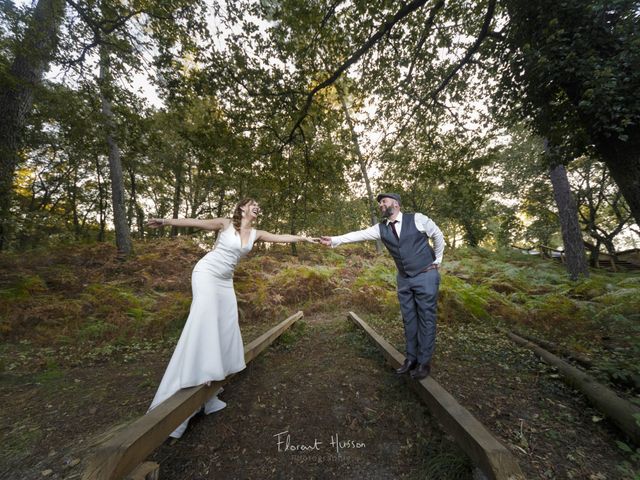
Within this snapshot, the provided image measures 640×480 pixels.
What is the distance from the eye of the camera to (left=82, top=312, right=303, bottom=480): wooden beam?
4.91ft

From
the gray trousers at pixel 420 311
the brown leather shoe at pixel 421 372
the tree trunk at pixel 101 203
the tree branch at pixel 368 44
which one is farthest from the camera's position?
the tree trunk at pixel 101 203

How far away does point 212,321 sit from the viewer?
3.06m

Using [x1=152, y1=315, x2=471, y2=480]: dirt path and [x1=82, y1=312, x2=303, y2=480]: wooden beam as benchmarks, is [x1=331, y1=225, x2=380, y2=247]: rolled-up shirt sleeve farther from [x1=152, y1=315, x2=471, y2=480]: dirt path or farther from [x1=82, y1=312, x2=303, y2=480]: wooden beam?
[x1=82, y1=312, x2=303, y2=480]: wooden beam

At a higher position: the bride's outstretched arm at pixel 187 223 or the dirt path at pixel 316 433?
the bride's outstretched arm at pixel 187 223

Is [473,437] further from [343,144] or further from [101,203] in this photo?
[101,203]

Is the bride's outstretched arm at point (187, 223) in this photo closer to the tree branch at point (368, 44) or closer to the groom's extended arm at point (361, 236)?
the groom's extended arm at point (361, 236)

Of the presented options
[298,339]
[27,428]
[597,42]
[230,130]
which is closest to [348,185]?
[230,130]

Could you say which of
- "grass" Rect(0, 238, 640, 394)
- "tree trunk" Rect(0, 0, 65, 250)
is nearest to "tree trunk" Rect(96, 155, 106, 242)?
"grass" Rect(0, 238, 640, 394)

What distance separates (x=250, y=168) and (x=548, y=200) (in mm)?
18105

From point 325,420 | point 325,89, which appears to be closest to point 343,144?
point 325,89

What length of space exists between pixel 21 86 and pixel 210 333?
7890mm

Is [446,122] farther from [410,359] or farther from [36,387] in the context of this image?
[36,387]

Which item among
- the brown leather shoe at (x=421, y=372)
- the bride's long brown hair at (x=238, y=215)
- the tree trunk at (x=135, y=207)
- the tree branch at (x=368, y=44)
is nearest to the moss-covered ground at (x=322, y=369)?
the brown leather shoe at (x=421, y=372)

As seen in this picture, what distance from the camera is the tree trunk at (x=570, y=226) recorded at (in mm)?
8758
